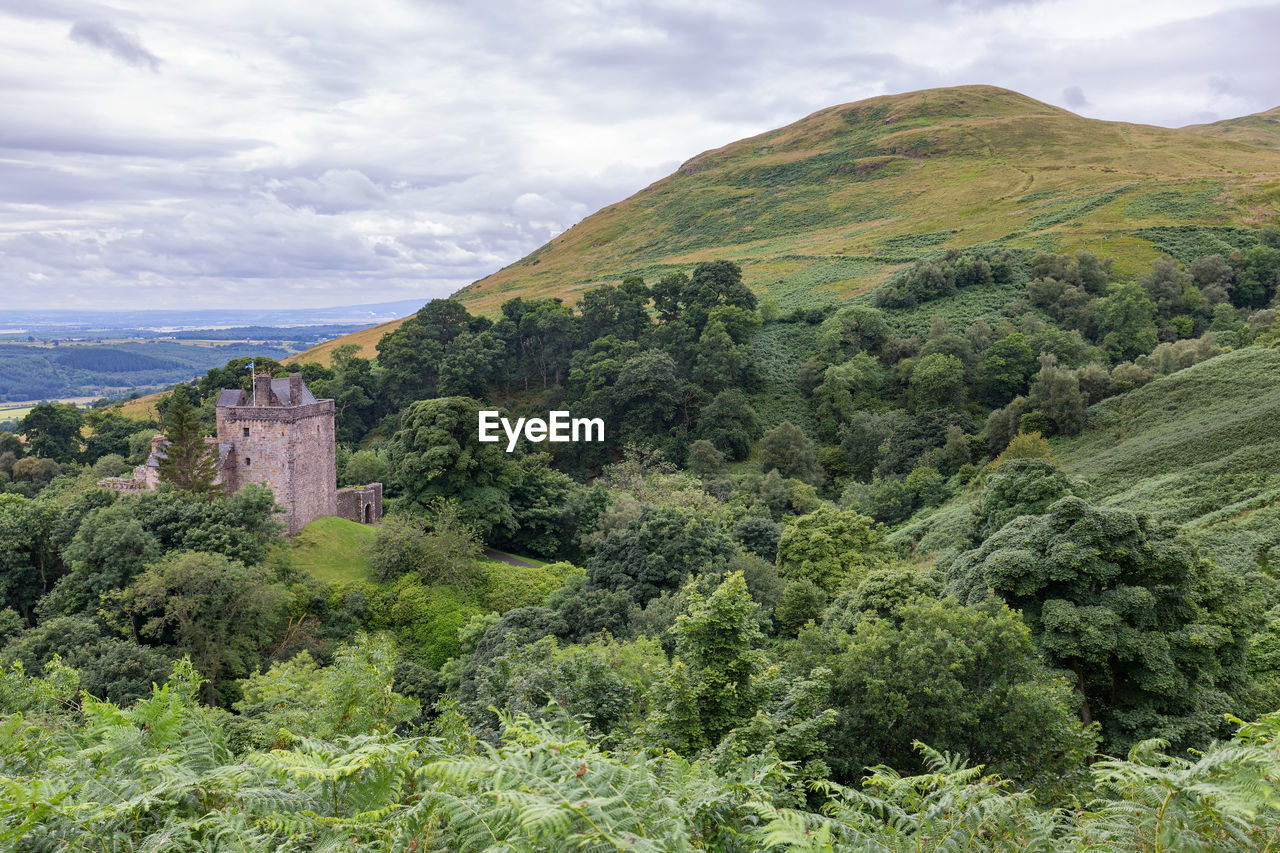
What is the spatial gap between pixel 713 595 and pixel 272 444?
89.7 ft

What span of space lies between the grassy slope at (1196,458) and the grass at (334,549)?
2301 cm

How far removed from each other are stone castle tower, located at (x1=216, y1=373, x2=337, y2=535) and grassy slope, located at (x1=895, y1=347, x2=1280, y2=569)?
85.1 ft

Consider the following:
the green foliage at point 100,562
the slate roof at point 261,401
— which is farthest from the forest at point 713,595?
the slate roof at point 261,401

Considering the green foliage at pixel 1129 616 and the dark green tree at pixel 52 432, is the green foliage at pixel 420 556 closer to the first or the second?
the green foliage at pixel 1129 616

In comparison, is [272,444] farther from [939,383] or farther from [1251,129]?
[1251,129]

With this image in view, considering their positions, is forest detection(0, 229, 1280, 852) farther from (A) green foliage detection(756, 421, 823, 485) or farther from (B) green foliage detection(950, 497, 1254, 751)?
(A) green foliage detection(756, 421, 823, 485)

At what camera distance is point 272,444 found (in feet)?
102

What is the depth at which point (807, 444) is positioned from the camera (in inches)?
1815

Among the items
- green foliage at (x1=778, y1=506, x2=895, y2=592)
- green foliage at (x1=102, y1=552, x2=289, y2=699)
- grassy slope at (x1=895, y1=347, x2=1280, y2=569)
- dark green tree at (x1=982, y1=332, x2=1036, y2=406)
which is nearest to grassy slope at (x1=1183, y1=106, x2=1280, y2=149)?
dark green tree at (x1=982, y1=332, x2=1036, y2=406)

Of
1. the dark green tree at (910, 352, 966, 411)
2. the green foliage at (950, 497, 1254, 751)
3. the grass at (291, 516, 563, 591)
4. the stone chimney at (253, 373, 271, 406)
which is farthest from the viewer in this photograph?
the dark green tree at (910, 352, 966, 411)

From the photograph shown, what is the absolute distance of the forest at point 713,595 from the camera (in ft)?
13.0

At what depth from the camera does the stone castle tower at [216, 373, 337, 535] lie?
31125mm

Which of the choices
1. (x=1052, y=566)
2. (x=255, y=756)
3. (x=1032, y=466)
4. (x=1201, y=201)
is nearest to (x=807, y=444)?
(x=1032, y=466)

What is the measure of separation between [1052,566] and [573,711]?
9232 millimetres
